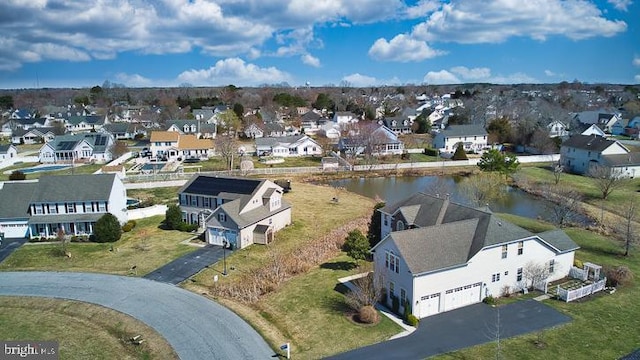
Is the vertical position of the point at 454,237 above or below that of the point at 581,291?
above

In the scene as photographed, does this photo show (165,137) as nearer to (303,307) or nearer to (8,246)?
(8,246)

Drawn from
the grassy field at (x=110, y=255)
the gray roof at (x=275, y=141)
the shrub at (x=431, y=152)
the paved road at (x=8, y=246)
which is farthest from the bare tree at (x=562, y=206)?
the paved road at (x=8, y=246)

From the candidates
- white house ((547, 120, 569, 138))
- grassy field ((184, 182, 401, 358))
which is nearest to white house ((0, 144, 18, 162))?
grassy field ((184, 182, 401, 358))

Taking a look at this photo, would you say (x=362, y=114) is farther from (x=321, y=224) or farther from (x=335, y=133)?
(x=321, y=224)

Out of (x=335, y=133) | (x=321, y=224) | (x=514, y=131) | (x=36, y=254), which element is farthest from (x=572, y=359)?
(x=335, y=133)

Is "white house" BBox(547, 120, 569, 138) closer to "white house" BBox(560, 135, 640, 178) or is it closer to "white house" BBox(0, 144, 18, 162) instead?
"white house" BBox(560, 135, 640, 178)

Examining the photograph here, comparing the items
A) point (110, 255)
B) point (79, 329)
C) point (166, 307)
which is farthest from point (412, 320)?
point (110, 255)
